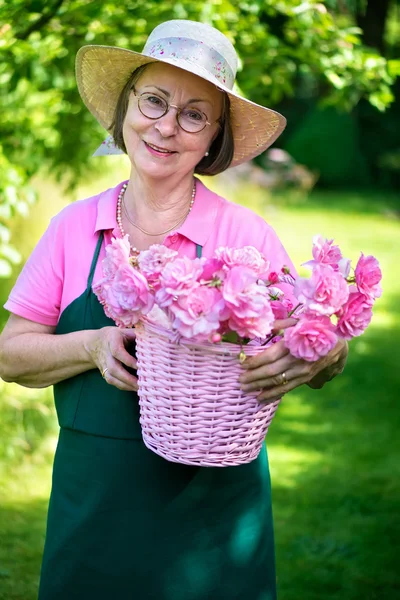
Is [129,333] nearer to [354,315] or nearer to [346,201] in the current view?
[354,315]

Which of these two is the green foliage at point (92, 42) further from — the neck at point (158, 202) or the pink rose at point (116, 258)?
the pink rose at point (116, 258)

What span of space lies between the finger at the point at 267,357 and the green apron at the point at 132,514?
0.49m

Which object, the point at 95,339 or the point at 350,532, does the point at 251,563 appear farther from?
the point at 350,532

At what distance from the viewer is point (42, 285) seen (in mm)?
2342

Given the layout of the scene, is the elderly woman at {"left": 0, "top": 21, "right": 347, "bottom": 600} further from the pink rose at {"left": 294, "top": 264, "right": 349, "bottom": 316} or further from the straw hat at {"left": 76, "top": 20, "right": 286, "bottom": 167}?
the pink rose at {"left": 294, "top": 264, "right": 349, "bottom": 316}

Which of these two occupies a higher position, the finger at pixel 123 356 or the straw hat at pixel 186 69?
the straw hat at pixel 186 69

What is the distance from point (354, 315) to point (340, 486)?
3.39m

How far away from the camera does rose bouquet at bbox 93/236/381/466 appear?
1798mm

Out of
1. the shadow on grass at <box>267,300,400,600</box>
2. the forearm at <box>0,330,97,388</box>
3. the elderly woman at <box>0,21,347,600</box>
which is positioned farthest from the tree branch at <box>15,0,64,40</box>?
the shadow on grass at <box>267,300,400,600</box>

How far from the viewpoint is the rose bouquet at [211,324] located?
1.80 metres

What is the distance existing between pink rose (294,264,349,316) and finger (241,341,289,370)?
0.12 m

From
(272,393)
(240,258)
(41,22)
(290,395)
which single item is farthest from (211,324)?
(290,395)

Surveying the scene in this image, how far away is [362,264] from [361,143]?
18.9m

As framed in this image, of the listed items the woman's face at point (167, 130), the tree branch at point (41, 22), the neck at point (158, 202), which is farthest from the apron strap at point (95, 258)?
the tree branch at point (41, 22)
